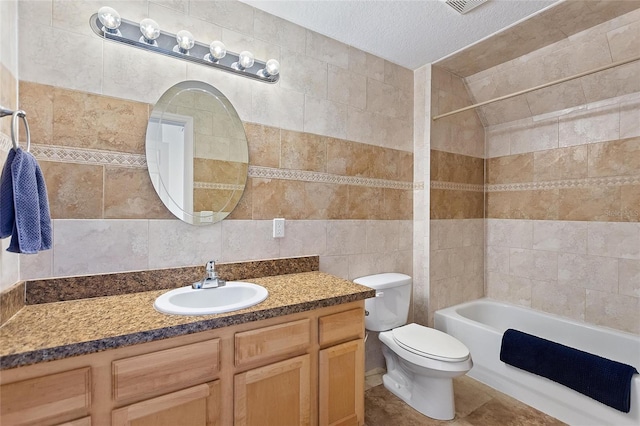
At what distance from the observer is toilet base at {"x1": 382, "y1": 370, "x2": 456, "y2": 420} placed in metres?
1.84

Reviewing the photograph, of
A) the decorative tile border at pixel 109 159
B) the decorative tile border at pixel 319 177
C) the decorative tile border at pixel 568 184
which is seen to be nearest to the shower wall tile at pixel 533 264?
the decorative tile border at pixel 568 184

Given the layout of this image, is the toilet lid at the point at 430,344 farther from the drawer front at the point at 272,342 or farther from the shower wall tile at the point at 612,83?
the shower wall tile at the point at 612,83

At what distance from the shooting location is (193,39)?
1.54 meters

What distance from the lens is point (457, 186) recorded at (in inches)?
105

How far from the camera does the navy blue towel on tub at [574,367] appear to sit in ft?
5.26

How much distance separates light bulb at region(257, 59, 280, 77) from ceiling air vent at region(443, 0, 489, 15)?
103 centimetres

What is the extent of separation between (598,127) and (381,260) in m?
1.88

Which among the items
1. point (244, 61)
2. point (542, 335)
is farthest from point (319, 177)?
point (542, 335)

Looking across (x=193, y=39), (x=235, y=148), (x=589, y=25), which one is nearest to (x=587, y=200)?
(x=589, y=25)

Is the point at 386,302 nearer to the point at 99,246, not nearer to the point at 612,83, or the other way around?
the point at 99,246

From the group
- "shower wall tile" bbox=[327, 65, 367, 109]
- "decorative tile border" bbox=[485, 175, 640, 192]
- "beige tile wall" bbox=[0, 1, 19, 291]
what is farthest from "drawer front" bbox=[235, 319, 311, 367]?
"decorative tile border" bbox=[485, 175, 640, 192]

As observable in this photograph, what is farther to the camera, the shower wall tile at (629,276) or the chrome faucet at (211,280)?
the shower wall tile at (629,276)

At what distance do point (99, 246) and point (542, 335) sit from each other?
3092mm

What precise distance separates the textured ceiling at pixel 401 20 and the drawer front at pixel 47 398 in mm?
1939
